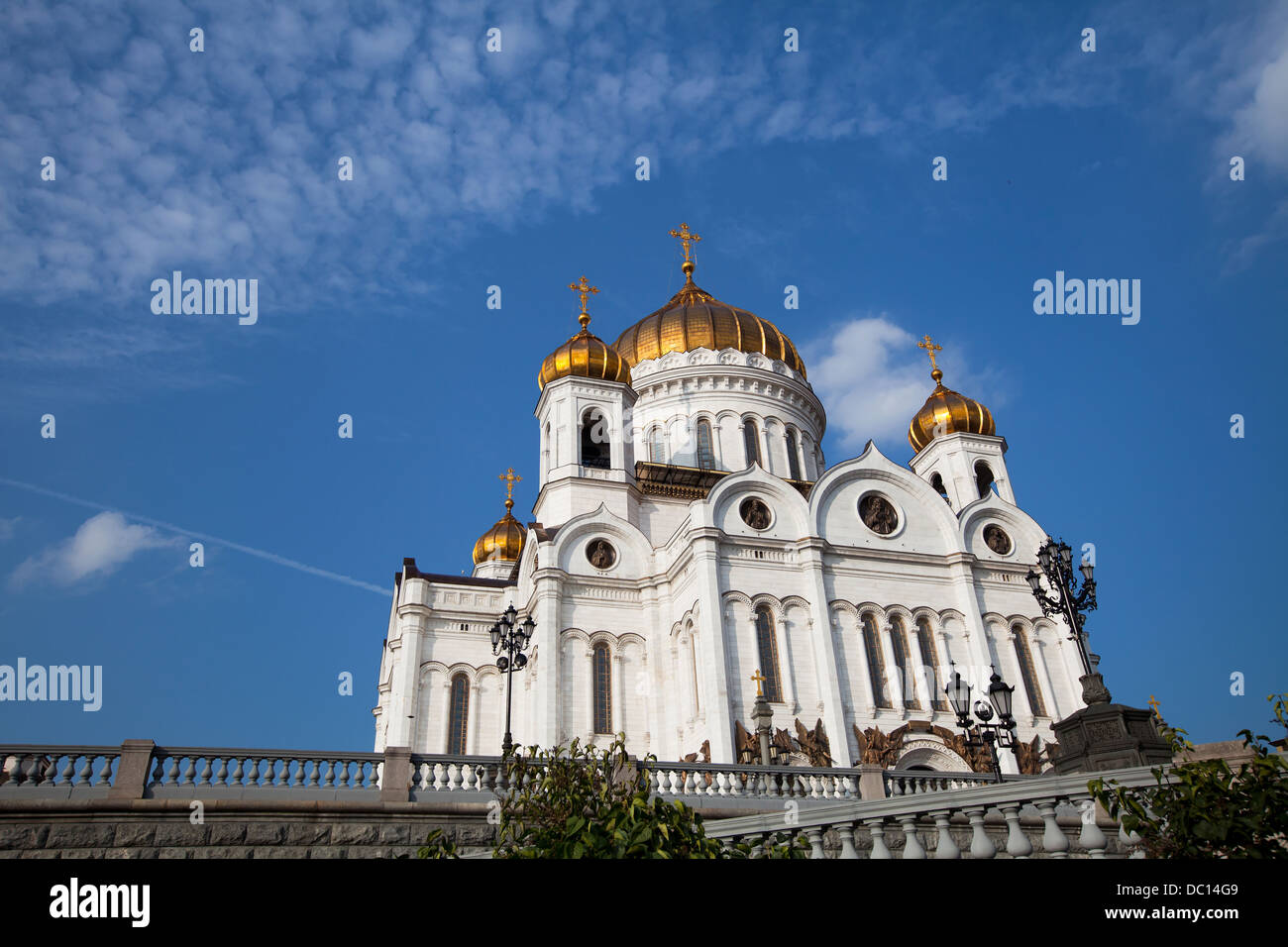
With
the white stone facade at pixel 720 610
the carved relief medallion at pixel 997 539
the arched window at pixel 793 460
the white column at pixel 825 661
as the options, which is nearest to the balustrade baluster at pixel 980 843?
the white stone facade at pixel 720 610

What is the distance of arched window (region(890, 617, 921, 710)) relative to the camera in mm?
25453

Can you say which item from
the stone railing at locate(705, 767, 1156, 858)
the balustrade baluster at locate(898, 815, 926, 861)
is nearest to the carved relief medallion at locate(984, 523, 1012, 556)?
the stone railing at locate(705, 767, 1156, 858)

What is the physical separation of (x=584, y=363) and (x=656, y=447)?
20.8 feet

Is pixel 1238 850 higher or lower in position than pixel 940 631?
lower

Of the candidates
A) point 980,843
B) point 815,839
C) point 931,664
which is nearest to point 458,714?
point 931,664

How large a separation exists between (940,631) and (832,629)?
12.2 ft

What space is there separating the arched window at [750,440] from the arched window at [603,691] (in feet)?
42.0

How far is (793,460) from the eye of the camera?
37.9 metres

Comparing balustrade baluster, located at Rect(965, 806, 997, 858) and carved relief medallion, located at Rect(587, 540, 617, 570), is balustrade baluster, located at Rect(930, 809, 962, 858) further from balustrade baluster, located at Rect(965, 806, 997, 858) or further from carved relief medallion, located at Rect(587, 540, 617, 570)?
carved relief medallion, located at Rect(587, 540, 617, 570)

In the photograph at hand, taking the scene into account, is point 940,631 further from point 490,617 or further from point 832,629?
point 490,617

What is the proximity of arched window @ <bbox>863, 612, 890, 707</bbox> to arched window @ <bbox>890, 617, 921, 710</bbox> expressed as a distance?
45 centimetres

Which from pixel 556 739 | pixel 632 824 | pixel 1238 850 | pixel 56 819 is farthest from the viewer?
pixel 556 739

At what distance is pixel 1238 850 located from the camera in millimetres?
5367
